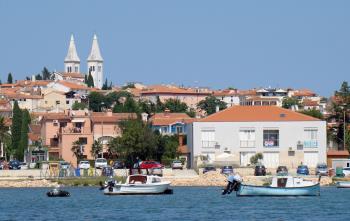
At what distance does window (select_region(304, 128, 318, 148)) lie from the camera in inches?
4363

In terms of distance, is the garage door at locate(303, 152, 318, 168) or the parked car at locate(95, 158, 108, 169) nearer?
the garage door at locate(303, 152, 318, 168)

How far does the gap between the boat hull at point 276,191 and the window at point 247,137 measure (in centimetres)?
3064

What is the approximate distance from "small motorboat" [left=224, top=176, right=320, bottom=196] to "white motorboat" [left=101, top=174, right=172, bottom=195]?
5156mm

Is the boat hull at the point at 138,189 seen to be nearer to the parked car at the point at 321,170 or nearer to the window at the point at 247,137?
the parked car at the point at 321,170

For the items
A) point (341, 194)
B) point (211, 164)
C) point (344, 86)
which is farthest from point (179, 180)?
point (344, 86)

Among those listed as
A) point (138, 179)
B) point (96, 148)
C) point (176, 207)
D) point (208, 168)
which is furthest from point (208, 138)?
point (176, 207)

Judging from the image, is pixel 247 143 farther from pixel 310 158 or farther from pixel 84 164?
pixel 84 164

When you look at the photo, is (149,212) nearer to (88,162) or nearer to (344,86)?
(88,162)

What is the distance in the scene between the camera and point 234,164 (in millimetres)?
108062

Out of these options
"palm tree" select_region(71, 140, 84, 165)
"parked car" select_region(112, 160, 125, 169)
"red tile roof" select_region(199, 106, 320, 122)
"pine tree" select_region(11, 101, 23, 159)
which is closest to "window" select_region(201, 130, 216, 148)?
"red tile roof" select_region(199, 106, 320, 122)

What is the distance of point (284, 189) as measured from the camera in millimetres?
79250

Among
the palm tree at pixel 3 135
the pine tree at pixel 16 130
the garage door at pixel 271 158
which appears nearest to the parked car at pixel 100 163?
the garage door at pixel 271 158

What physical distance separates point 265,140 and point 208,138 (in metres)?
4.84

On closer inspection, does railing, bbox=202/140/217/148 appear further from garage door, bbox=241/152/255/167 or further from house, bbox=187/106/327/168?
garage door, bbox=241/152/255/167
